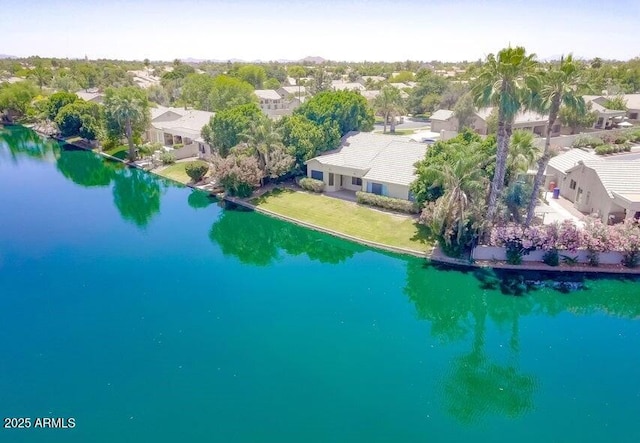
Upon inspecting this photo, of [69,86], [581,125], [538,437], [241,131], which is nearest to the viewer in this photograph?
[538,437]

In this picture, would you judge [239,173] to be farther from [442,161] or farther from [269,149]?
[442,161]

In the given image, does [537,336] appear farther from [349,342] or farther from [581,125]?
[581,125]

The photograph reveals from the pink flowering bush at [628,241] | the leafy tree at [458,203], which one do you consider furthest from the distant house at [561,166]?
the leafy tree at [458,203]

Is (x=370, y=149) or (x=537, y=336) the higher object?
(x=370, y=149)

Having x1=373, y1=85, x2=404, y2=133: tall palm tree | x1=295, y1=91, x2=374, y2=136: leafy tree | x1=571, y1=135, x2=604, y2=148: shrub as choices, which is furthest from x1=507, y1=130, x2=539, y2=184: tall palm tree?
x1=373, y1=85, x2=404, y2=133: tall palm tree

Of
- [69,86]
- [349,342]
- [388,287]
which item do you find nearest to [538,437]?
[349,342]

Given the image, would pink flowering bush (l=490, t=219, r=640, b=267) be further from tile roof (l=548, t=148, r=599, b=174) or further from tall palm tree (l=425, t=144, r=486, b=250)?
tile roof (l=548, t=148, r=599, b=174)

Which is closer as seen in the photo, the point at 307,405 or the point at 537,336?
the point at 307,405
